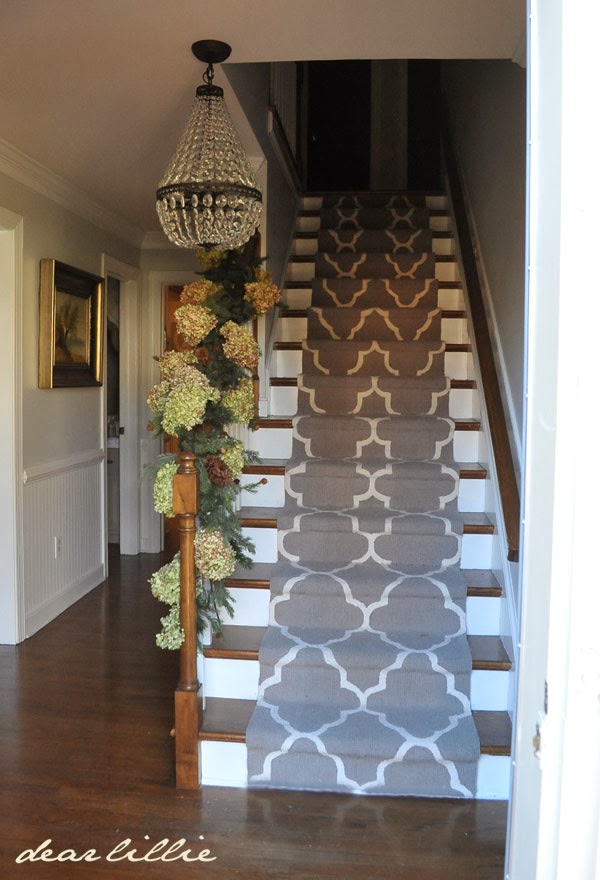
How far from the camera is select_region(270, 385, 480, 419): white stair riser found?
397 centimetres

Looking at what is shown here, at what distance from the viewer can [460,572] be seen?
3.11 meters

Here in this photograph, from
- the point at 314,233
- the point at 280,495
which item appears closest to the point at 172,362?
the point at 280,495

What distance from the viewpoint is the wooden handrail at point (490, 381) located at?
2736mm

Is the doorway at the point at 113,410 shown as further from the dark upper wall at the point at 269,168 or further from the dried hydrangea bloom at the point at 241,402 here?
the dried hydrangea bloom at the point at 241,402

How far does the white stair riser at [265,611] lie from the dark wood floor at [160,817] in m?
0.51

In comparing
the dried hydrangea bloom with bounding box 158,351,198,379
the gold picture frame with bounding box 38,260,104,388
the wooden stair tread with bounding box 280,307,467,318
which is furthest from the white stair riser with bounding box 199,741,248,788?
the wooden stair tread with bounding box 280,307,467,318

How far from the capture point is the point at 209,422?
9.29ft

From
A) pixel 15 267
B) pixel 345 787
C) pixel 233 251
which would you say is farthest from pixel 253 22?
pixel 345 787

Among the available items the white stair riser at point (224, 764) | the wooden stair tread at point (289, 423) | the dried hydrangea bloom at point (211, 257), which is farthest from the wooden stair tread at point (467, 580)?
the dried hydrangea bloom at point (211, 257)

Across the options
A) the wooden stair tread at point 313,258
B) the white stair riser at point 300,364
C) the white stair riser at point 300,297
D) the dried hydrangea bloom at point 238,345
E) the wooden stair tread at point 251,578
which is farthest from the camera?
the wooden stair tread at point 313,258

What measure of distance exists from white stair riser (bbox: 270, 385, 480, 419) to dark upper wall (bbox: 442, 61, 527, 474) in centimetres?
39

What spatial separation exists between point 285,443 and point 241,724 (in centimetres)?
155

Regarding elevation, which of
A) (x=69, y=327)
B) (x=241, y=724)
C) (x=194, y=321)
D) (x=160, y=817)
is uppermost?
(x=69, y=327)

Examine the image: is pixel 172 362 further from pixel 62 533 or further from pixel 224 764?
pixel 62 533
